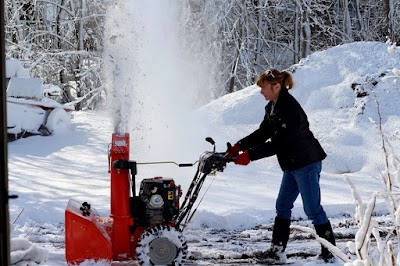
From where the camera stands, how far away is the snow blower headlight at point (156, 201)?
4605mm

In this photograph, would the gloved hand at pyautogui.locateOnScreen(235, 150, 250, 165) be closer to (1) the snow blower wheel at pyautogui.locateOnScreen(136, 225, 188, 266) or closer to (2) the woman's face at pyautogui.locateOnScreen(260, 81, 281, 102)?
(2) the woman's face at pyautogui.locateOnScreen(260, 81, 281, 102)

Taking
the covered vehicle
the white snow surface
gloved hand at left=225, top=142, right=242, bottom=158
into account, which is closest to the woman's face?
gloved hand at left=225, top=142, right=242, bottom=158

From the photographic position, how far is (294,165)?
4.70 meters

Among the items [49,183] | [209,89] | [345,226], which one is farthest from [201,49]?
[345,226]

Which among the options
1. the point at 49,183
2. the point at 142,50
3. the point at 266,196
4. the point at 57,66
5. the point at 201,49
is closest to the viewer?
the point at 266,196

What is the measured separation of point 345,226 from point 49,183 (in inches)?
162

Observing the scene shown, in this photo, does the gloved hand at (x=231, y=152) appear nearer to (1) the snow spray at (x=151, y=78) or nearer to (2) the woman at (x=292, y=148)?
(2) the woman at (x=292, y=148)

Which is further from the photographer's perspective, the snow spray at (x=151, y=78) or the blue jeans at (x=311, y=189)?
the snow spray at (x=151, y=78)

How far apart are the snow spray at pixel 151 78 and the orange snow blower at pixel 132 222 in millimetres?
536

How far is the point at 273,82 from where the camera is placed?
4.77 m

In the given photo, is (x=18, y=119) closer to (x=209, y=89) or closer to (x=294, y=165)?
(x=209, y=89)

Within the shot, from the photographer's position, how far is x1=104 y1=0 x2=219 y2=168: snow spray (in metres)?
6.94

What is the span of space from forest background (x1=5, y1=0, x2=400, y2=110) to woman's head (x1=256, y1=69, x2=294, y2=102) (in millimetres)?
12876

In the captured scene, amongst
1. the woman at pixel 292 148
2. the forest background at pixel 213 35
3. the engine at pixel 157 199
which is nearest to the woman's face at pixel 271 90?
the woman at pixel 292 148
